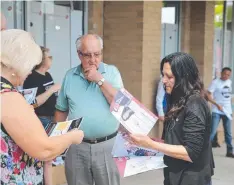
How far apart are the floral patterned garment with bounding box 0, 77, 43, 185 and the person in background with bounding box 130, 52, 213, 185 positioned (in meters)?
0.56

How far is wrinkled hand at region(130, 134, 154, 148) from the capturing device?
2.30 metres

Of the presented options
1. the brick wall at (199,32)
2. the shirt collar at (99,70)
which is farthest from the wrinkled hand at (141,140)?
the brick wall at (199,32)

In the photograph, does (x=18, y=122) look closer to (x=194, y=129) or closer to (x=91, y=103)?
(x=194, y=129)

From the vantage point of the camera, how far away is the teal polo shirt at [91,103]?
3133 mm

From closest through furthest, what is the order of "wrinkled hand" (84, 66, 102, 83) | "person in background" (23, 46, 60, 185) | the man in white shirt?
"wrinkled hand" (84, 66, 102, 83) < "person in background" (23, 46, 60, 185) < the man in white shirt

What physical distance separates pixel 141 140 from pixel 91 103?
91cm

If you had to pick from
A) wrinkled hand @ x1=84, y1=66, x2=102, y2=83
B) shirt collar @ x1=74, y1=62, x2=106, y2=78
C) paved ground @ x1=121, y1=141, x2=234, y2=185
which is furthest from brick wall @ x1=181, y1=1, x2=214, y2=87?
wrinkled hand @ x1=84, y1=66, x2=102, y2=83

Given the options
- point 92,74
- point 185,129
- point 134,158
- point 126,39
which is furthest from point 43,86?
point 185,129

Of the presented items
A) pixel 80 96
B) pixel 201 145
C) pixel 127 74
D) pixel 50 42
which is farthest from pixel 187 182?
pixel 127 74

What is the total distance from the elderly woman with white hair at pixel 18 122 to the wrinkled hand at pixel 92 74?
946mm

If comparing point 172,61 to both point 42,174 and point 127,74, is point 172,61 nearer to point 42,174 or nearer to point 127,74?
point 42,174

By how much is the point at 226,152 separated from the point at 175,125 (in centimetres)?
565

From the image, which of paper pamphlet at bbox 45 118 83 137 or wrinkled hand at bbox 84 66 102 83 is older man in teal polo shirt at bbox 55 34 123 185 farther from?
paper pamphlet at bbox 45 118 83 137

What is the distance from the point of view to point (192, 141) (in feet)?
7.65
